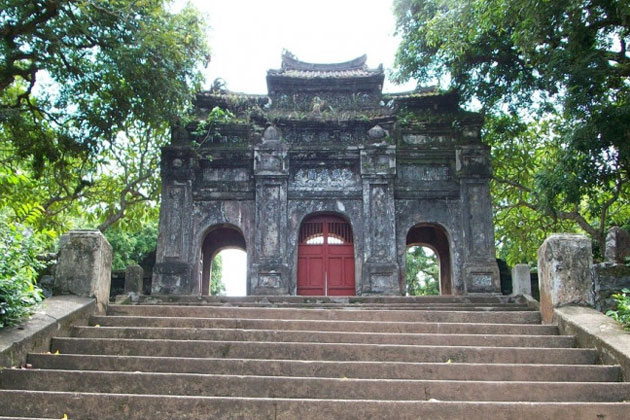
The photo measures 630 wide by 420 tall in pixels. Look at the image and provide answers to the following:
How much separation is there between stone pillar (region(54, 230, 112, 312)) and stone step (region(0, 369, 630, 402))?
2142mm

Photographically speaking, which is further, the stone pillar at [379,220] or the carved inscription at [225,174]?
the carved inscription at [225,174]

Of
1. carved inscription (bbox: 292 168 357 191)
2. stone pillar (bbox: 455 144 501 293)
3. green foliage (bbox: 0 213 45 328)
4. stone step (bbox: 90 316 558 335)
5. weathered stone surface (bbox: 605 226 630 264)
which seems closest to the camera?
green foliage (bbox: 0 213 45 328)

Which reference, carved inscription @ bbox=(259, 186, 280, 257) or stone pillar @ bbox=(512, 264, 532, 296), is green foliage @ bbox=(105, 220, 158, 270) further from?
stone pillar @ bbox=(512, 264, 532, 296)

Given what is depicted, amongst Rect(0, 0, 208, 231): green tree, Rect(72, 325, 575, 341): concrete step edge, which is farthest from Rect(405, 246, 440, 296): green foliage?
Rect(72, 325, 575, 341): concrete step edge

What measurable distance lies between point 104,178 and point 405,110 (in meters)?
8.33

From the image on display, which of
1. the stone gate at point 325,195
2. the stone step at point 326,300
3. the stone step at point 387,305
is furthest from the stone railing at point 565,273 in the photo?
the stone gate at point 325,195

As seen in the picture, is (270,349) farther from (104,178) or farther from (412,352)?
(104,178)

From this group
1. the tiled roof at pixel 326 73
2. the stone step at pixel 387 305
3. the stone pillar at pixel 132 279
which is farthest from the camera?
the tiled roof at pixel 326 73

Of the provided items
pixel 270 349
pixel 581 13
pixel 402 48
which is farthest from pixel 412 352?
pixel 402 48

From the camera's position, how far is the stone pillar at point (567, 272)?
25.7 ft

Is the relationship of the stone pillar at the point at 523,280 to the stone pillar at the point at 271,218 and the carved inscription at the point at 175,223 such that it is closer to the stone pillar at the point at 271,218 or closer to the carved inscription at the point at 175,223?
the stone pillar at the point at 271,218

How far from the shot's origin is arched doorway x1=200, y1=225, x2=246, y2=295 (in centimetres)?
1717

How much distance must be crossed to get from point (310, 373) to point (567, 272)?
11.7 feet

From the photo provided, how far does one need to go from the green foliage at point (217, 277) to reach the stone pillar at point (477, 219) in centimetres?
2056
